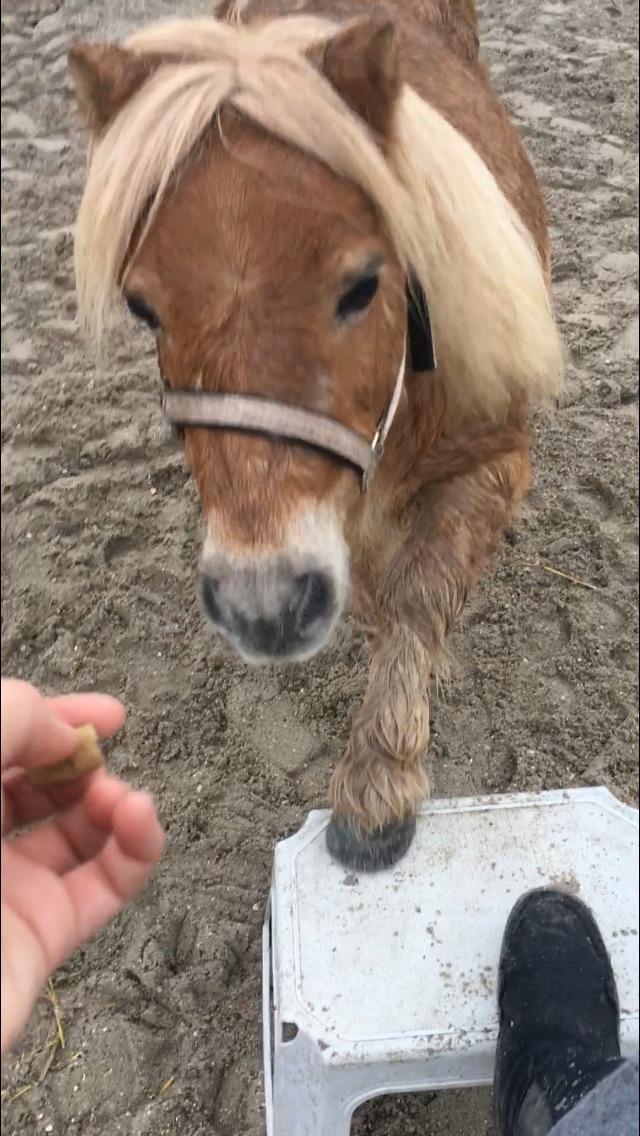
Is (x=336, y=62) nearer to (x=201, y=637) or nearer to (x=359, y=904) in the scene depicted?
(x=359, y=904)

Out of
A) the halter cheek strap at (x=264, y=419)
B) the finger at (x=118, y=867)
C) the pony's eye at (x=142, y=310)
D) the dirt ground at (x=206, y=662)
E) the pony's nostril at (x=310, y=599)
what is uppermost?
the pony's eye at (x=142, y=310)

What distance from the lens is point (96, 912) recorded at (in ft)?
3.56

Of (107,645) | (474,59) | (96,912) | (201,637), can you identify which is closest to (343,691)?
(201,637)

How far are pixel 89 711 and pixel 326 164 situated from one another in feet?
2.81

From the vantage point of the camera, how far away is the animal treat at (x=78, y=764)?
101 centimetres

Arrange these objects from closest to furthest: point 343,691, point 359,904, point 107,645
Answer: point 359,904, point 343,691, point 107,645

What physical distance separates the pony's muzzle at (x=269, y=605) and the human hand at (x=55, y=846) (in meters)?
0.23

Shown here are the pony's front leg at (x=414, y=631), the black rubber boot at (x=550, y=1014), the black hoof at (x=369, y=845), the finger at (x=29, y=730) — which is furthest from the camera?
the pony's front leg at (x=414, y=631)

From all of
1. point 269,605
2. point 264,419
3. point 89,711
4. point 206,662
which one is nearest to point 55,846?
point 89,711

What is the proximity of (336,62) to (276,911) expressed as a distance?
1.44m

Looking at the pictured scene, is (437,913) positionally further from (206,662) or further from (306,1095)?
(206,662)

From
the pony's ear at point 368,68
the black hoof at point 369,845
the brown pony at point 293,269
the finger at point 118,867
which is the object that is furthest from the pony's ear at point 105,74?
the black hoof at point 369,845

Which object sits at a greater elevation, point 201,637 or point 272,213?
point 272,213

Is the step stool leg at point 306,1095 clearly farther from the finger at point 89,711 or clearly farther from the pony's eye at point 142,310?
the pony's eye at point 142,310
